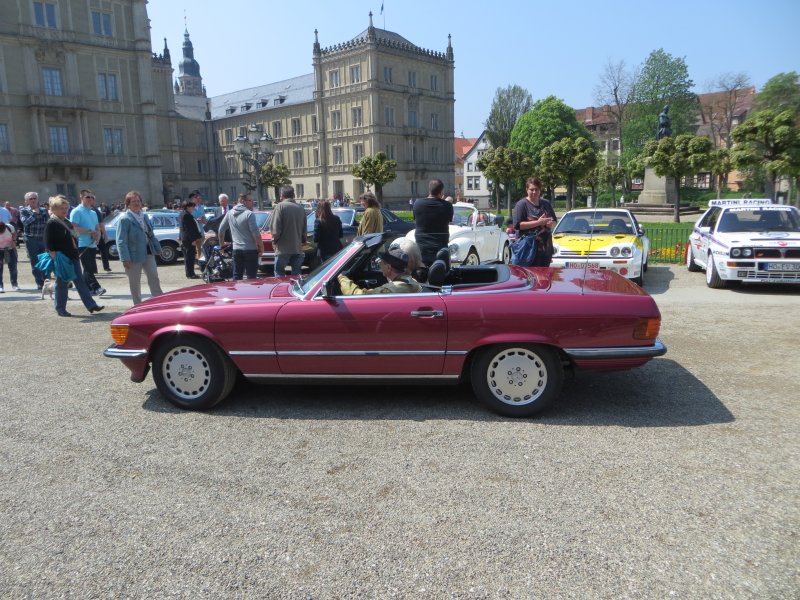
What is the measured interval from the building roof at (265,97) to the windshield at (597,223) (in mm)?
67346

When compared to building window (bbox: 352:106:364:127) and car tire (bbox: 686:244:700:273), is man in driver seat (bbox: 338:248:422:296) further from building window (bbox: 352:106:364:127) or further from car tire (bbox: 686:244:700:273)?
building window (bbox: 352:106:364:127)

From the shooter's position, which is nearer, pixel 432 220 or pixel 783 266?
pixel 432 220

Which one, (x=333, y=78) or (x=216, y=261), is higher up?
(x=333, y=78)

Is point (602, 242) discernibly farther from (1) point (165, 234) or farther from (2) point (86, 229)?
(1) point (165, 234)

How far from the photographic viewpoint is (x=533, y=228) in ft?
27.0

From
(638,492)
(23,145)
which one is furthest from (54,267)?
(23,145)

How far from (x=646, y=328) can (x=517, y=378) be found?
1.07 metres

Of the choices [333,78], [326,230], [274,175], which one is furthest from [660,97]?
[326,230]

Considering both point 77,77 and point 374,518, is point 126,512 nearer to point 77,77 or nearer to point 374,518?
point 374,518

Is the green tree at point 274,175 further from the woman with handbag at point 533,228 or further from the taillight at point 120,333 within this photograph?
the taillight at point 120,333

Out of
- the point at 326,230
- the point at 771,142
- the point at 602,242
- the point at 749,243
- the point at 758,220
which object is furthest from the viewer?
the point at 771,142

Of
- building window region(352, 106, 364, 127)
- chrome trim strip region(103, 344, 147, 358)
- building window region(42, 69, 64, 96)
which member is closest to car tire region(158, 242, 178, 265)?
chrome trim strip region(103, 344, 147, 358)

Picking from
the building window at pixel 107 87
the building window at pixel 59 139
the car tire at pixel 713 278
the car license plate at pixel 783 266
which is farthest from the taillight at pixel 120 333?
the building window at pixel 107 87

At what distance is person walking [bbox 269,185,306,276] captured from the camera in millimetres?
9359
